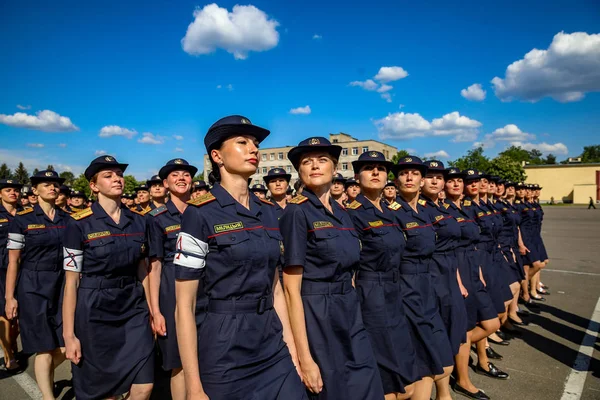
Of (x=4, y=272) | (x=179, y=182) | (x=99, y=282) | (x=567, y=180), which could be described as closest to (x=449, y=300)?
(x=179, y=182)

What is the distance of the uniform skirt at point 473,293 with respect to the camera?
16.9 feet

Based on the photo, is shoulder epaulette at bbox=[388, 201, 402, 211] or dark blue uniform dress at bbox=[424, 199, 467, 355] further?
dark blue uniform dress at bbox=[424, 199, 467, 355]

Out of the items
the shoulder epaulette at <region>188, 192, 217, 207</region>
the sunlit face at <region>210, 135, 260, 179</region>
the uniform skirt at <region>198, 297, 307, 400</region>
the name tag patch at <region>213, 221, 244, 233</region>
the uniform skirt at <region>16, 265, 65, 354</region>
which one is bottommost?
the uniform skirt at <region>16, 265, 65, 354</region>

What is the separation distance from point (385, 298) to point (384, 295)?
3cm

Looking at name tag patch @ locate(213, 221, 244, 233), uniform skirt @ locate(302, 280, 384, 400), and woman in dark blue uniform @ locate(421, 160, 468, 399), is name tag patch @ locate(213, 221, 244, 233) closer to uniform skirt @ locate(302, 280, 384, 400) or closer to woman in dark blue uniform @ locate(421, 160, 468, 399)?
uniform skirt @ locate(302, 280, 384, 400)

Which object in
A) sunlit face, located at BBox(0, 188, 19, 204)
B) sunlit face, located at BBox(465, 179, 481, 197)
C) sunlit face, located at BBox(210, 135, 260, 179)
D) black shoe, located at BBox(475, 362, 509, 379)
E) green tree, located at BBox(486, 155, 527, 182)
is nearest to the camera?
sunlit face, located at BBox(210, 135, 260, 179)

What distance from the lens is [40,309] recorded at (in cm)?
511

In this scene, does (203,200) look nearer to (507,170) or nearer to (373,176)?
(373,176)

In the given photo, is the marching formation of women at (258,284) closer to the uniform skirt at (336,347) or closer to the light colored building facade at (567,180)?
the uniform skirt at (336,347)

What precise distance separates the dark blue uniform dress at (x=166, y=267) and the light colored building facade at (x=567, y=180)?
74135 mm

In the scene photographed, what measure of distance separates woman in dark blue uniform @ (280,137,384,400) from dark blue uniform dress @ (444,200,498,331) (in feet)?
8.73

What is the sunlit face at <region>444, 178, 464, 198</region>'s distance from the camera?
569 centimetres

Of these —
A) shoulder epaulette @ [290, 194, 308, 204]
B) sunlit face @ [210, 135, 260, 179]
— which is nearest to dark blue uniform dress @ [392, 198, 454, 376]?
shoulder epaulette @ [290, 194, 308, 204]

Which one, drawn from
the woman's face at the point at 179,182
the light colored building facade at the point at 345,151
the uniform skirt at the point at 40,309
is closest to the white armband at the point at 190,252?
the woman's face at the point at 179,182
